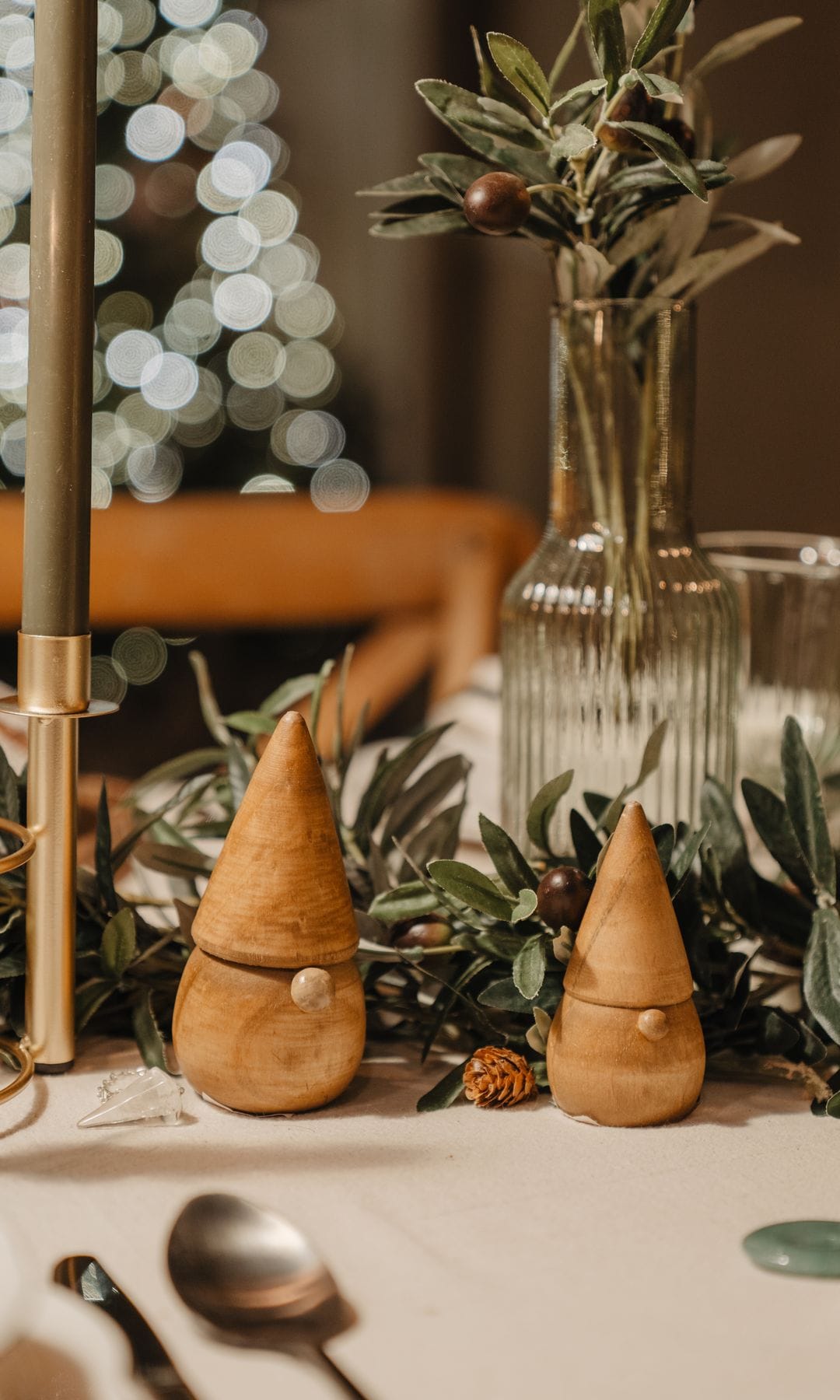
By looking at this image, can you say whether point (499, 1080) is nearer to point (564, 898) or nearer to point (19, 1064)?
point (564, 898)

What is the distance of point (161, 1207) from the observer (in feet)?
1.23

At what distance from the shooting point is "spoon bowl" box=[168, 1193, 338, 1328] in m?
0.32

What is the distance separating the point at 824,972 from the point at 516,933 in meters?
0.11

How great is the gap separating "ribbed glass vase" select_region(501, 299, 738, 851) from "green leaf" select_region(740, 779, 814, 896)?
91 mm

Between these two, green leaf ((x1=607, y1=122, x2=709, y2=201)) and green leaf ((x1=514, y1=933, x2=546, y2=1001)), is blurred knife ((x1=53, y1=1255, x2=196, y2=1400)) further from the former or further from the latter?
green leaf ((x1=607, y1=122, x2=709, y2=201))

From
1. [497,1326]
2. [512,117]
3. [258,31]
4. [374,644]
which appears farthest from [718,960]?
[258,31]

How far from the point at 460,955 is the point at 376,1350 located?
0.20 meters

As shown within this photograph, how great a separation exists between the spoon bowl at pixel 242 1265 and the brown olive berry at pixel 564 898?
14cm

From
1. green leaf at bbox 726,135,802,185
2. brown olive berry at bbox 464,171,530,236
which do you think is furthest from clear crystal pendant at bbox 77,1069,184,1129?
green leaf at bbox 726,135,802,185

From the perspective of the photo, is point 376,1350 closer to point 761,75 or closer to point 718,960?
point 718,960

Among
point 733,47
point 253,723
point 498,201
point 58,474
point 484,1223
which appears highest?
point 733,47

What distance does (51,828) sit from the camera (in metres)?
0.46

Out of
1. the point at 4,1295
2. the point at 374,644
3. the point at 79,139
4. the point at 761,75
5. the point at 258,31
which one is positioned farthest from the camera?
the point at 258,31

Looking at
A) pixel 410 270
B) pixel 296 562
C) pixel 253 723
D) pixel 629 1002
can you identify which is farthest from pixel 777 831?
pixel 410 270
